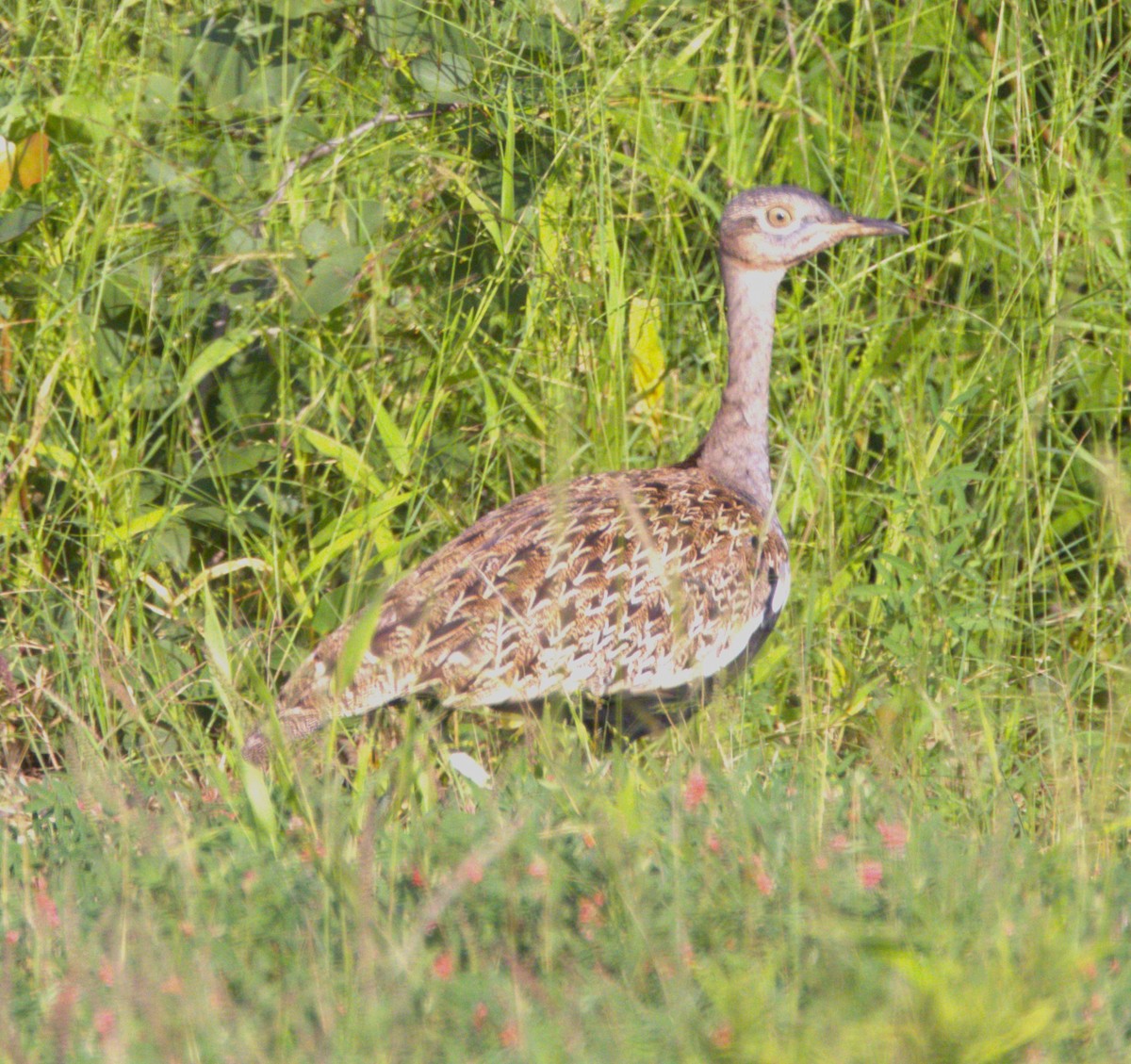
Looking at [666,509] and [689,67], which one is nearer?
[666,509]

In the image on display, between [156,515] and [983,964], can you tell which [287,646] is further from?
[983,964]

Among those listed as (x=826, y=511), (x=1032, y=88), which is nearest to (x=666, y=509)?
(x=826, y=511)

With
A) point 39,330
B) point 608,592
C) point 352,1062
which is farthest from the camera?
point 39,330

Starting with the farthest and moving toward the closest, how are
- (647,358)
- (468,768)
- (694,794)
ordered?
(647,358)
(468,768)
(694,794)

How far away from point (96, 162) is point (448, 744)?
1.71 m

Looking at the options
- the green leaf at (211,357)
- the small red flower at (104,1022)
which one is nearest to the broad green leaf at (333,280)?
the green leaf at (211,357)

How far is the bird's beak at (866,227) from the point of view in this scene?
407cm

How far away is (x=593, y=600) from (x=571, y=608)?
0.19 feet

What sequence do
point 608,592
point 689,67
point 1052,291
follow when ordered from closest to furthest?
point 608,592, point 1052,291, point 689,67

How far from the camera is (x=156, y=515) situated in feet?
13.1

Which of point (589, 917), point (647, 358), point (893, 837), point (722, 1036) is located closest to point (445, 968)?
point (589, 917)

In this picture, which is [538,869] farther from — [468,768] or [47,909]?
[468,768]

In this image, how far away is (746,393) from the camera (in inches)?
166

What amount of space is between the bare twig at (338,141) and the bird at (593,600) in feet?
2.93
